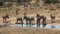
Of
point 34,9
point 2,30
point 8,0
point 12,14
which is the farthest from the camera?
point 8,0

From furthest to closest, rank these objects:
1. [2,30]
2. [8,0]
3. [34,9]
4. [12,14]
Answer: [8,0], [34,9], [12,14], [2,30]

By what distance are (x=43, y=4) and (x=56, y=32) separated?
109 ft

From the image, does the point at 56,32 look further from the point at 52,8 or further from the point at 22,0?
the point at 22,0

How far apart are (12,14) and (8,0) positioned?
18183mm

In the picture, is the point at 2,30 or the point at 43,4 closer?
the point at 2,30

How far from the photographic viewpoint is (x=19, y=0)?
67312 mm

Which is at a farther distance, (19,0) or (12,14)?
(19,0)

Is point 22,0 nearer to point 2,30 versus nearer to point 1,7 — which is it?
point 1,7

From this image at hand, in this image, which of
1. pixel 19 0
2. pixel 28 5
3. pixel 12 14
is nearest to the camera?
pixel 12 14

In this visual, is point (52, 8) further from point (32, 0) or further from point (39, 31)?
point (39, 31)

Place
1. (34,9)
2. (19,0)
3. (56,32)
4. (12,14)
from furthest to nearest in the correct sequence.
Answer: (19,0) < (34,9) < (12,14) < (56,32)

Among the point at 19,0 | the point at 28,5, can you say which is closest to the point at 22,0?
the point at 19,0

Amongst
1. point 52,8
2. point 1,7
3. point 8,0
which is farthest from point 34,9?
point 8,0

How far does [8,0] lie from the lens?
71688 millimetres
